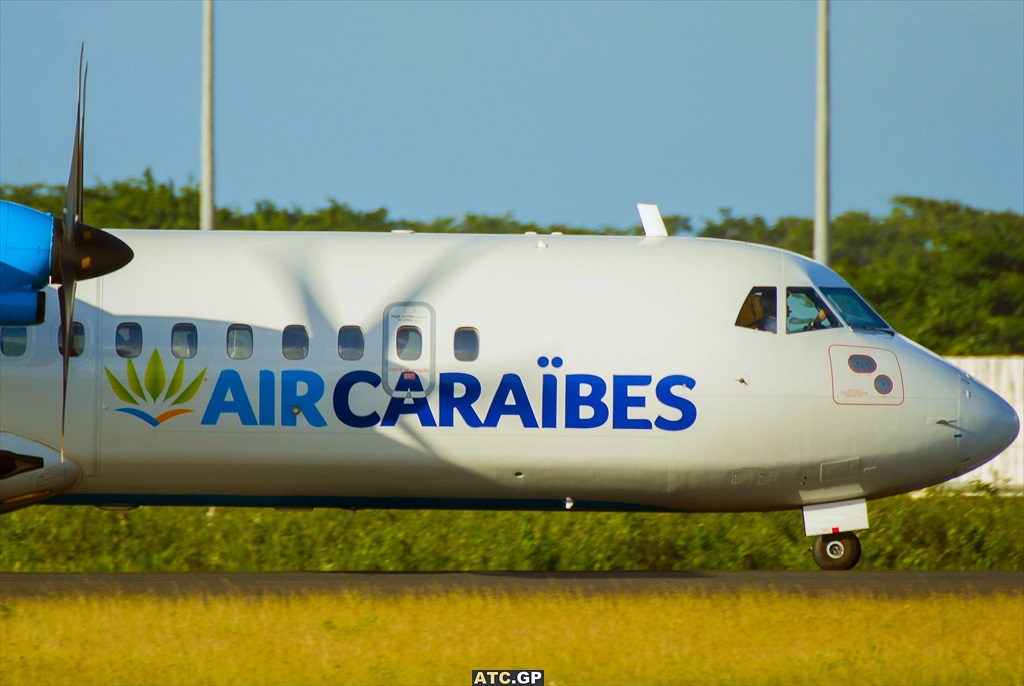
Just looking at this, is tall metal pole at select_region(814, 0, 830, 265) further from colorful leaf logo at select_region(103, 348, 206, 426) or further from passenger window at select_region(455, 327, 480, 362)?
colorful leaf logo at select_region(103, 348, 206, 426)

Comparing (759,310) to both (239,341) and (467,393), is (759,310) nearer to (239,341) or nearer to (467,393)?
(467,393)

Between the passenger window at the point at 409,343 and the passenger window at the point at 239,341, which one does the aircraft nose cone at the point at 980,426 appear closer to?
the passenger window at the point at 409,343

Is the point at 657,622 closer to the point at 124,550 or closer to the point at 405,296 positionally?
the point at 405,296

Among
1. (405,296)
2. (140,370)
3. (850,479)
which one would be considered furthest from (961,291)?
(140,370)

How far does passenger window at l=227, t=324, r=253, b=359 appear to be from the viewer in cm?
1284

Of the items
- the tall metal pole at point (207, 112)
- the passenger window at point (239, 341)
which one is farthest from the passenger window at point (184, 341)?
the tall metal pole at point (207, 112)

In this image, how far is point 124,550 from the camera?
51.9ft

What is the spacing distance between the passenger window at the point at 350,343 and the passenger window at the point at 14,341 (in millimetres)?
3094

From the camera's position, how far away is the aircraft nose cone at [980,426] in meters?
13.1

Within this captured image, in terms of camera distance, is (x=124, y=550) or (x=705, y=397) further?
(x=124, y=550)

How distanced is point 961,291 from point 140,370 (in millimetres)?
20804

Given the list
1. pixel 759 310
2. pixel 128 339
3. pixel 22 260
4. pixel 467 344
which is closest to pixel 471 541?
pixel 467 344

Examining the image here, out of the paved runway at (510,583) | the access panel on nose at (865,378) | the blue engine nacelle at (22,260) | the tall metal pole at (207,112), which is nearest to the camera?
the blue engine nacelle at (22,260)

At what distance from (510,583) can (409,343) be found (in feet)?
8.45
